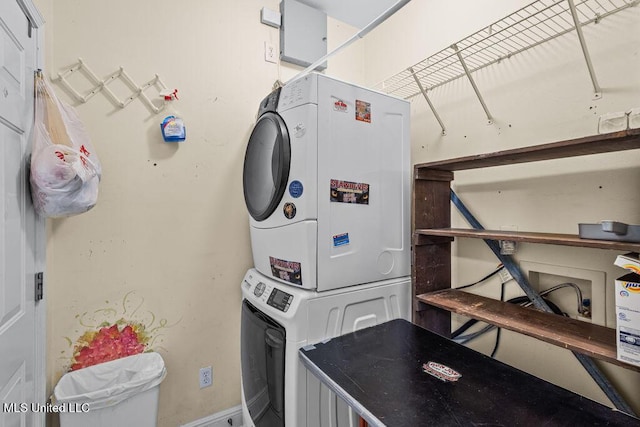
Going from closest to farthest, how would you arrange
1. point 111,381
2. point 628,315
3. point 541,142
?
point 628,315
point 541,142
point 111,381

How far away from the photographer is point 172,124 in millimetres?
1665

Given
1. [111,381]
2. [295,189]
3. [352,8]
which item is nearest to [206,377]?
[111,381]

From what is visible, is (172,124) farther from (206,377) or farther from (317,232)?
(206,377)

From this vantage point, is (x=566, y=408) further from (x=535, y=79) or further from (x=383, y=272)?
(x=535, y=79)

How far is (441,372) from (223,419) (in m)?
1.51

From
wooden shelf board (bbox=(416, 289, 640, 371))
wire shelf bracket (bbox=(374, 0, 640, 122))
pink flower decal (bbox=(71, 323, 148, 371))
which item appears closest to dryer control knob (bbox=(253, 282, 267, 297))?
pink flower decal (bbox=(71, 323, 148, 371))

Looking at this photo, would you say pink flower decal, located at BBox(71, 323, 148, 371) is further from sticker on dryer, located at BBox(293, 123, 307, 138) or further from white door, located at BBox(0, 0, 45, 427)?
sticker on dryer, located at BBox(293, 123, 307, 138)

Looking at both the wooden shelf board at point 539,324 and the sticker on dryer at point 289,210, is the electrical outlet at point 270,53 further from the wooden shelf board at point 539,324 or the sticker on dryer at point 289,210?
the wooden shelf board at point 539,324

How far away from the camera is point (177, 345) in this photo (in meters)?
1.73

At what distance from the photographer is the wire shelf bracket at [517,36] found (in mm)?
1190

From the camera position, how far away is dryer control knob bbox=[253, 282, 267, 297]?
1.49 metres

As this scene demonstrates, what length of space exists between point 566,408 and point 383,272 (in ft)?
2.74

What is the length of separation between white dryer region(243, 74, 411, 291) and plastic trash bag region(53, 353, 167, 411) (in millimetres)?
781

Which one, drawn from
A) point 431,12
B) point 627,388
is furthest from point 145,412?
point 431,12
